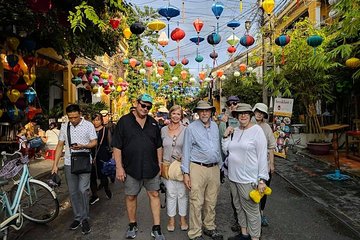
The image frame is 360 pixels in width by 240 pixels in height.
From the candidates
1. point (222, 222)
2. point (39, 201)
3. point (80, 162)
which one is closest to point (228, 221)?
point (222, 222)

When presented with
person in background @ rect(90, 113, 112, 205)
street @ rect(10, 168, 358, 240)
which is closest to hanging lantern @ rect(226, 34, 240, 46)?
street @ rect(10, 168, 358, 240)

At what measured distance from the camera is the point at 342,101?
51.6 feet

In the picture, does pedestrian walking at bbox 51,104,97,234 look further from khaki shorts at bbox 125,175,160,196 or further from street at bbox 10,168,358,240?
khaki shorts at bbox 125,175,160,196

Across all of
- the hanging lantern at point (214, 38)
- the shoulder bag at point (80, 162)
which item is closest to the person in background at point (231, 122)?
the shoulder bag at point (80, 162)

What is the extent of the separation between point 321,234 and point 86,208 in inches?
137

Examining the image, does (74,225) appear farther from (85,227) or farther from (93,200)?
(93,200)

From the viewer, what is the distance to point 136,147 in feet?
15.8

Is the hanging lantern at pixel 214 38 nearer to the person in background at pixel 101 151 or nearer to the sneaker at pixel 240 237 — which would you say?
the person in background at pixel 101 151

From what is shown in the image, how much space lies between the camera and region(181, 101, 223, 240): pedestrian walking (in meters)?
4.79

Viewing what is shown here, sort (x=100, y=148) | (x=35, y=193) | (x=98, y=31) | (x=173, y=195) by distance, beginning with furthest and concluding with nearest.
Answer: (x=98, y=31), (x=100, y=148), (x=35, y=193), (x=173, y=195)

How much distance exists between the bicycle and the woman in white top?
299 cm

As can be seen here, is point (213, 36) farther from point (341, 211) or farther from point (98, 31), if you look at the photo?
point (341, 211)

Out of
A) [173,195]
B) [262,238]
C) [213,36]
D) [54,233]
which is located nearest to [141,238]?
[173,195]

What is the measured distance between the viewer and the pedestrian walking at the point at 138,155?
483 centimetres
